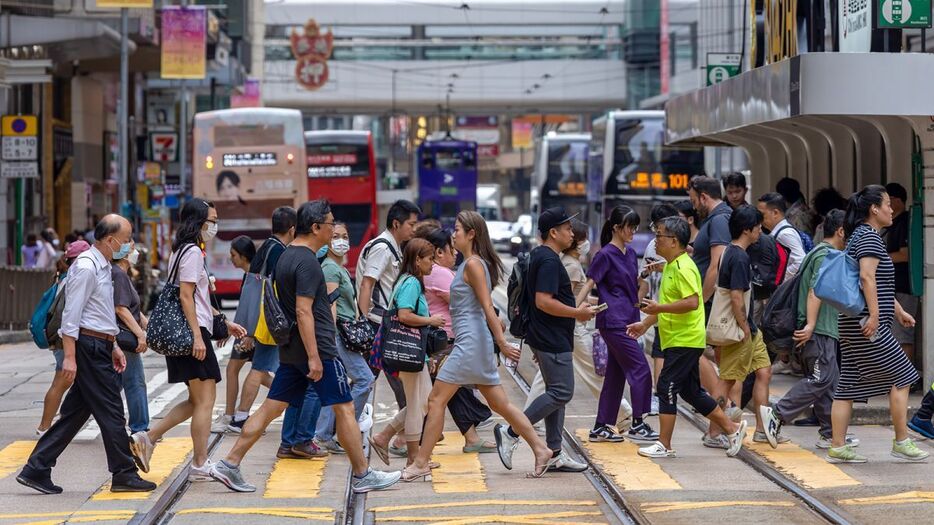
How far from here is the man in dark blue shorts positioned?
8.70 metres

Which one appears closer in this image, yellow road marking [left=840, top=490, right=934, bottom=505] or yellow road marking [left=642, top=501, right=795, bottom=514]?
yellow road marking [left=642, top=501, right=795, bottom=514]

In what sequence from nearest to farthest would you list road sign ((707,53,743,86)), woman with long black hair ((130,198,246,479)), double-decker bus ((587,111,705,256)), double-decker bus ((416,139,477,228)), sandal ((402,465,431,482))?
woman with long black hair ((130,198,246,479)) < sandal ((402,465,431,482)) < road sign ((707,53,743,86)) < double-decker bus ((587,111,705,256)) < double-decker bus ((416,139,477,228))

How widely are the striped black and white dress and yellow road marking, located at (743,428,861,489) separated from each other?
0.47 metres

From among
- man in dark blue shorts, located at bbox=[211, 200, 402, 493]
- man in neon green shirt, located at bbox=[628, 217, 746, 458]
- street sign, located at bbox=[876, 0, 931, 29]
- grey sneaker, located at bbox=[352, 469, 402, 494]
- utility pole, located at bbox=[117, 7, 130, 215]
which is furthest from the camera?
utility pole, located at bbox=[117, 7, 130, 215]

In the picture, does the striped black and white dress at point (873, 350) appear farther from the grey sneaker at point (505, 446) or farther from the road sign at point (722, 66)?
the road sign at point (722, 66)

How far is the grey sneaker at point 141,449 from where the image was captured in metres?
9.18

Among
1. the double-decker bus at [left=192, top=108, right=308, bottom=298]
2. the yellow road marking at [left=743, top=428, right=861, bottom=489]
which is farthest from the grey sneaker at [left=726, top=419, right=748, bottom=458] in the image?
the double-decker bus at [left=192, top=108, right=308, bottom=298]

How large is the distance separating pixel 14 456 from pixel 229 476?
2.41 meters

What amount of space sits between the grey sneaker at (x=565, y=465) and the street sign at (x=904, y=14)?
546 cm

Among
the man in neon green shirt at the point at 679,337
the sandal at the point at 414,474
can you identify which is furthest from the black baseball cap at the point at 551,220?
the sandal at the point at 414,474

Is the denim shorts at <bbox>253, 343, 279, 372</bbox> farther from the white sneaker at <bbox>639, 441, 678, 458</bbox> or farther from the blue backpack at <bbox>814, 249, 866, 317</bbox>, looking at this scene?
the blue backpack at <bbox>814, 249, 866, 317</bbox>

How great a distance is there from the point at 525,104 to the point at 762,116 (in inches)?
2015

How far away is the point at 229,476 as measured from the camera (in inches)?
354

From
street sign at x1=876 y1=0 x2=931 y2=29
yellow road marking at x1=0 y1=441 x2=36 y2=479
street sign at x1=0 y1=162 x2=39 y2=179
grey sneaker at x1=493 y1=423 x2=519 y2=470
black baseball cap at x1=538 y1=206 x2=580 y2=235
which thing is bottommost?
yellow road marking at x1=0 y1=441 x2=36 y2=479
